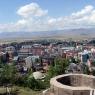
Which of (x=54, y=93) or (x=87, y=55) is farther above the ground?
(x=54, y=93)

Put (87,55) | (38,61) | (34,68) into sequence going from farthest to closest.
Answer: (87,55) < (38,61) < (34,68)

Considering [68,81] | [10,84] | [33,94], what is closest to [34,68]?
[10,84]

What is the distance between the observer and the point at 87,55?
69.9 meters

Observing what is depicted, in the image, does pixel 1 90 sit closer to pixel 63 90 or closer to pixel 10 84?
pixel 10 84

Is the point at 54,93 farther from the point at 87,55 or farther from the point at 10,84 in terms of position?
the point at 87,55

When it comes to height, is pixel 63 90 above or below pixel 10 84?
above

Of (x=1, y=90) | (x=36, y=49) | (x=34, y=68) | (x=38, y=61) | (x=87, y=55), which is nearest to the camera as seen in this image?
(x=1, y=90)

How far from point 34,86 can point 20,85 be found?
1.68m

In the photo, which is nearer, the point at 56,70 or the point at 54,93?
the point at 54,93

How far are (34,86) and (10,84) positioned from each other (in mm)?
2703

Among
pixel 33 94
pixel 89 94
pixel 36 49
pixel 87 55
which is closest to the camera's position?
pixel 89 94

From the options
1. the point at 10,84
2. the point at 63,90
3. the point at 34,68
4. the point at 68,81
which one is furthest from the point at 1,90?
the point at 34,68

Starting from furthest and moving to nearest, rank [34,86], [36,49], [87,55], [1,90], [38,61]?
[36,49]
[87,55]
[38,61]
[34,86]
[1,90]

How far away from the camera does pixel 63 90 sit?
9969 mm
